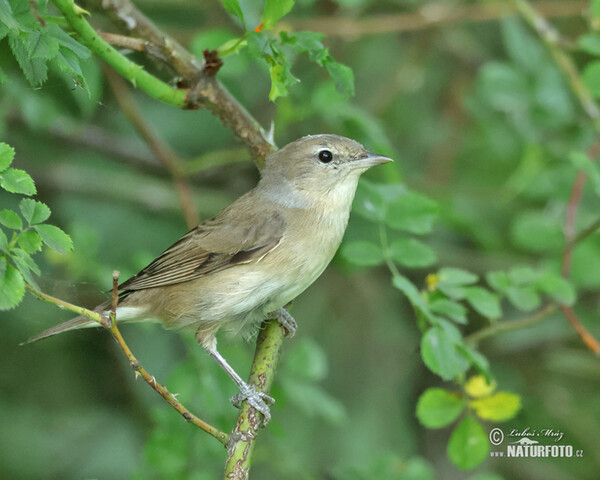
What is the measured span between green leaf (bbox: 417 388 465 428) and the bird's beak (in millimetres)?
1042

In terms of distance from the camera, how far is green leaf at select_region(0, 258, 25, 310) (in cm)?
195

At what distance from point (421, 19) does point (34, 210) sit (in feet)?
11.2

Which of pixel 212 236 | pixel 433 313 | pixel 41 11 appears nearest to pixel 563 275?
pixel 433 313

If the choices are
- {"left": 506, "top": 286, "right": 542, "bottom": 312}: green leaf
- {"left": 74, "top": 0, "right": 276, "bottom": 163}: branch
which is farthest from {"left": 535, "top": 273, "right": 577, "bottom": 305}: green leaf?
{"left": 74, "top": 0, "right": 276, "bottom": 163}: branch

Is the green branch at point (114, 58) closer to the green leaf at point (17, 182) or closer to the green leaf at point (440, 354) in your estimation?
the green leaf at point (17, 182)

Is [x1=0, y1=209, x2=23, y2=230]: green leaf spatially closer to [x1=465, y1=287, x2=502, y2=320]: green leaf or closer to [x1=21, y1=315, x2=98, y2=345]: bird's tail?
[x1=21, y1=315, x2=98, y2=345]: bird's tail

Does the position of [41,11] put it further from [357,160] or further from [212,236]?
[357,160]

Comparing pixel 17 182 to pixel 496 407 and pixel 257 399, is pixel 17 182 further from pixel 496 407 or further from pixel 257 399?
pixel 496 407

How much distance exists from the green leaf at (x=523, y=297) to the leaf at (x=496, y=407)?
0.42 meters

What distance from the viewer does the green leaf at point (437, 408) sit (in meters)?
3.07

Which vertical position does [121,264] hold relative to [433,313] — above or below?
above

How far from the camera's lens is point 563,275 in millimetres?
3867

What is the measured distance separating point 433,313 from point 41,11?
1898 millimetres

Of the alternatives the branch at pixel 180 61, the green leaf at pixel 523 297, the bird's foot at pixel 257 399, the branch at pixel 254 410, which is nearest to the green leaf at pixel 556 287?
the green leaf at pixel 523 297
